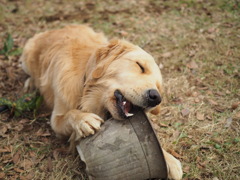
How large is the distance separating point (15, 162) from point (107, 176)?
1.31 meters

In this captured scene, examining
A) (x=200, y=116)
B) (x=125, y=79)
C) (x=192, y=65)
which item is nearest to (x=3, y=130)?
(x=125, y=79)

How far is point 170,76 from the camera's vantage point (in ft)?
15.5

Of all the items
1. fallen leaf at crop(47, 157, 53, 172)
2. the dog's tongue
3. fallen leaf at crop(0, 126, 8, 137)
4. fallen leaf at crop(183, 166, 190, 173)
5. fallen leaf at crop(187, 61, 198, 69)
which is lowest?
fallen leaf at crop(47, 157, 53, 172)

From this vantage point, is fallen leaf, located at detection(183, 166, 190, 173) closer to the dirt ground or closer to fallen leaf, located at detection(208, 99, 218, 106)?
the dirt ground

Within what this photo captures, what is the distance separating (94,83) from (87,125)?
59cm

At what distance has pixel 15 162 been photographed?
9.86 ft

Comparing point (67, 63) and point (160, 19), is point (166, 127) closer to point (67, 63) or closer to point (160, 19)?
point (67, 63)

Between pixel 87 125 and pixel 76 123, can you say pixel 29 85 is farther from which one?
pixel 87 125

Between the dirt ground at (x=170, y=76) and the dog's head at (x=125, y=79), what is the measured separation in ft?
2.81

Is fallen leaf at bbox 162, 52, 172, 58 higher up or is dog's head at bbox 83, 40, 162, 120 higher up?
→ dog's head at bbox 83, 40, 162, 120

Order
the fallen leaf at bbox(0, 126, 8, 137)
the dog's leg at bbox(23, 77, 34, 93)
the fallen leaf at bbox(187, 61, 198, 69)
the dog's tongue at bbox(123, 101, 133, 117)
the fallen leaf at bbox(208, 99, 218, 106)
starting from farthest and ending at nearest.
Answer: the fallen leaf at bbox(187, 61, 198, 69)
the dog's leg at bbox(23, 77, 34, 93)
the fallen leaf at bbox(208, 99, 218, 106)
the fallen leaf at bbox(0, 126, 8, 137)
the dog's tongue at bbox(123, 101, 133, 117)

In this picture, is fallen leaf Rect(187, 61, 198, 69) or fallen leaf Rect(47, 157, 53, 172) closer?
fallen leaf Rect(47, 157, 53, 172)

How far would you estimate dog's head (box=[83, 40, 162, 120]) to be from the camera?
2531 millimetres

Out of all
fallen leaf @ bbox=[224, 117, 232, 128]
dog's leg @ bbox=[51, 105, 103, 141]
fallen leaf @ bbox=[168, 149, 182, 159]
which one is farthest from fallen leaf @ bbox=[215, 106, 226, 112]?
dog's leg @ bbox=[51, 105, 103, 141]
